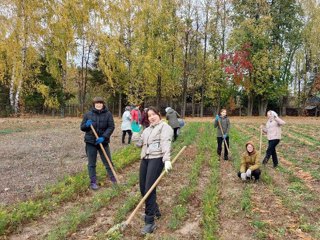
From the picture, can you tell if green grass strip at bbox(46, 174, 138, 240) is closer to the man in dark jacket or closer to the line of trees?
the man in dark jacket

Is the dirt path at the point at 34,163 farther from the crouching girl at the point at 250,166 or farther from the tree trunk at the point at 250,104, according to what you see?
the tree trunk at the point at 250,104

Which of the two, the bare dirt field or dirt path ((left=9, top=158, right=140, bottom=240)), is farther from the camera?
the bare dirt field

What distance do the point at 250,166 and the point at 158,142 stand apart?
3.98m

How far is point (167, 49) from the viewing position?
3512cm

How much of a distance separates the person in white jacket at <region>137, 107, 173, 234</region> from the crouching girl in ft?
11.5

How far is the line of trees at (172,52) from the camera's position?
2981 centimetres

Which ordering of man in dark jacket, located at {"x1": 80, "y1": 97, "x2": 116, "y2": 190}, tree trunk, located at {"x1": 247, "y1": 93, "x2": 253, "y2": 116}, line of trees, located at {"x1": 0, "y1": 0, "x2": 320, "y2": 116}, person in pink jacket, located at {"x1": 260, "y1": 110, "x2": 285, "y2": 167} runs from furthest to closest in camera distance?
tree trunk, located at {"x1": 247, "y1": 93, "x2": 253, "y2": 116}
line of trees, located at {"x1": 0, "y1": 0, "x2": 320, "y2": 116}
person in pink jacket, located at {"x1": 260, "y1": 110, "x2": 285, "y2": 167}
man in dark jacket, located at {"x1": 80, "y1": 97, "x2": 116, "y2": 190}

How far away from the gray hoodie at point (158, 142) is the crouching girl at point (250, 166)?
3627mm

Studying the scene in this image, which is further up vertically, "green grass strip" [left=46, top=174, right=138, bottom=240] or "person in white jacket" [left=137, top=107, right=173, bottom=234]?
"person in white jacket" [left=137, top=107, right=173, bottom=234]

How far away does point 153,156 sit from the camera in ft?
17.6

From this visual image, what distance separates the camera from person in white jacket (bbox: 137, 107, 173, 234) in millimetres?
5312

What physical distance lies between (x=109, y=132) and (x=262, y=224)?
381 cm

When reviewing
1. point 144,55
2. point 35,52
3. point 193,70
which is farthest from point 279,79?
point 35,52

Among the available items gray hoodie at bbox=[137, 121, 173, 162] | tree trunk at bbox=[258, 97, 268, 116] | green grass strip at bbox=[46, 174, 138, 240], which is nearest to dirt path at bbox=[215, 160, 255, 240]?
gray hoodie at bbox=[137, 121, 173, 162]
